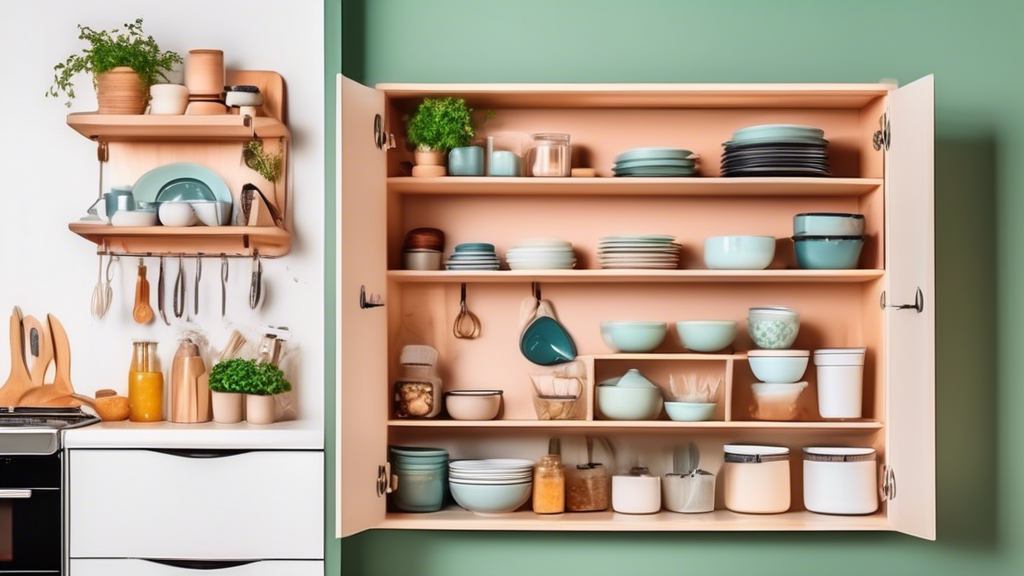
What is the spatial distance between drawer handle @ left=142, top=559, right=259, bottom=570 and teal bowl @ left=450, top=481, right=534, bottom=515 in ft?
2.06

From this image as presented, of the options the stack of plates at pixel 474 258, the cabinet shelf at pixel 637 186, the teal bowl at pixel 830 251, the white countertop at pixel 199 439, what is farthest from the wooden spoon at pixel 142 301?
the teal bowl at pixel 830 251

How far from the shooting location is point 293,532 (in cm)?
300

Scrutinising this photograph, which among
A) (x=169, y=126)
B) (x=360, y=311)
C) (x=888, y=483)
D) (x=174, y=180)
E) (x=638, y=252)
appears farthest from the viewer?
(x=174, y=180)

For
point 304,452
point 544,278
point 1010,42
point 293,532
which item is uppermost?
point 1010,42

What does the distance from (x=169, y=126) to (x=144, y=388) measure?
84cm

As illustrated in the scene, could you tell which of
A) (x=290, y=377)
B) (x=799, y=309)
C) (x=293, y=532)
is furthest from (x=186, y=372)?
(x=799, y=309)

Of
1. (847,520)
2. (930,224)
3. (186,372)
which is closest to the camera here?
(930,224)

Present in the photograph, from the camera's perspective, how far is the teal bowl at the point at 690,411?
3117 mm

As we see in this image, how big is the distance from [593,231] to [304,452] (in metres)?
1.15

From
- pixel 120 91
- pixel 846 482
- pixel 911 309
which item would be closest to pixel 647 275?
pixel 911 309

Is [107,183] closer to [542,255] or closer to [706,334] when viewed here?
[542,255]

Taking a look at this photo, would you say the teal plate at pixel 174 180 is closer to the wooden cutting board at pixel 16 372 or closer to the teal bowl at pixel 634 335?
the wooden cutting board at pixel 16 372

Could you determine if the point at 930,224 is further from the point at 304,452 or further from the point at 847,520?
the point at 304,452

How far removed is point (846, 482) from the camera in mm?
3078
